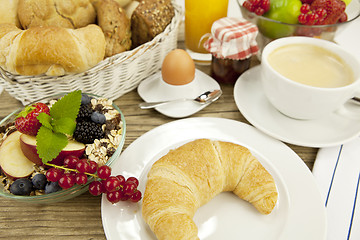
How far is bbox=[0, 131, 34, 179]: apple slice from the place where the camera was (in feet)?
2.58

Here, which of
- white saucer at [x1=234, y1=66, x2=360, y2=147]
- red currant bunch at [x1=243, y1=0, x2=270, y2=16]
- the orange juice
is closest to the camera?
white saucer at [x1=234, y1=66, x2=360, y2=147]

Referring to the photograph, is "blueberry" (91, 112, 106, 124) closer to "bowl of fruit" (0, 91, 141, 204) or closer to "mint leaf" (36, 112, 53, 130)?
"bowl of fruit" (0, 91, 141, 204)

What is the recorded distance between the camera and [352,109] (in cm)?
108

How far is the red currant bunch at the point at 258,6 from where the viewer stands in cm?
122

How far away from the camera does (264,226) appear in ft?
2.51

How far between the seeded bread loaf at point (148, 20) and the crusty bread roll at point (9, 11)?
0.43 meters

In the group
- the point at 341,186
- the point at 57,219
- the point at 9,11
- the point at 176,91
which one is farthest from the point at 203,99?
the point at 9,11

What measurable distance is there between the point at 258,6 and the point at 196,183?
846mm

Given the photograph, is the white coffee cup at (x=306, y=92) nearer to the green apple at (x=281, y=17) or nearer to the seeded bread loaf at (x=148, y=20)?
the green apple at (x=281, y=17)

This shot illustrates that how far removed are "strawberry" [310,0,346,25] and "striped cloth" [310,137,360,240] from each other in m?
0.50

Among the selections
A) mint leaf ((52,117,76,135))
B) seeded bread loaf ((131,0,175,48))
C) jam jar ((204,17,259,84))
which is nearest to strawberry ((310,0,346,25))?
jam jar ((204,17,259,84))

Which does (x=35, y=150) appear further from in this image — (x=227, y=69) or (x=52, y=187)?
(x=227, y=69)

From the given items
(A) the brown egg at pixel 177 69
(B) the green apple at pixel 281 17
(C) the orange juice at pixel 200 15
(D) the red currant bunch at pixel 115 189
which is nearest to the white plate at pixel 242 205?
(D) the red currant bunch at pixel 115 189

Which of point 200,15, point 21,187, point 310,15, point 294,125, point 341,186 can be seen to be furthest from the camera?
point 200,15
